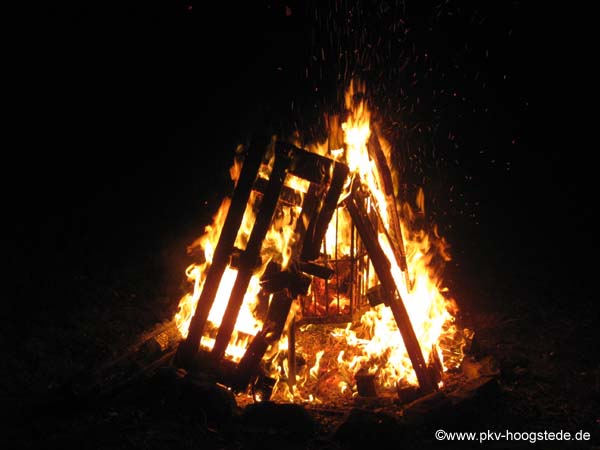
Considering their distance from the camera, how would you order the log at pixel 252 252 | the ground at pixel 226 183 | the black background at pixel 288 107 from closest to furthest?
the ground at pixel 226 183
the log at pixel 252 252
the black background at pixel 288 107

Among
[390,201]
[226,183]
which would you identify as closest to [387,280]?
[390,201]

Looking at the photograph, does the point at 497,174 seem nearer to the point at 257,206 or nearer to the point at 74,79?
the point at 257,206

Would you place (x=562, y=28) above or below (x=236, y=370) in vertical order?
above

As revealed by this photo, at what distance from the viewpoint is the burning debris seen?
4.62 metres

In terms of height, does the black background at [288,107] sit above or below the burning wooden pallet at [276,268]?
above

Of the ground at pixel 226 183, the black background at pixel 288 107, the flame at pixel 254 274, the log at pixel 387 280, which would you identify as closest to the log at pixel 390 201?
the log at pixel 387 280

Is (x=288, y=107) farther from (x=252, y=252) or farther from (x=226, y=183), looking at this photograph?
(x=252, y=252)

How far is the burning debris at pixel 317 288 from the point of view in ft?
15.2

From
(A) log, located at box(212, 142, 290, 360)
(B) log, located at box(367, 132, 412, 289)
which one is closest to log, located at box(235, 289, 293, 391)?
(A) log, located at box(212, 142, 290, 360)

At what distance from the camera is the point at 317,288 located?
5.38 meters

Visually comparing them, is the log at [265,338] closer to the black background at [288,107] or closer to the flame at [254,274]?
the flame at [254,274]

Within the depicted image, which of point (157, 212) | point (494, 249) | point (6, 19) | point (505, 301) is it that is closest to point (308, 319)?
point (505, 301)

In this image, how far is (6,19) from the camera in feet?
28.2

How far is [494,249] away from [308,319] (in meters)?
5.96
